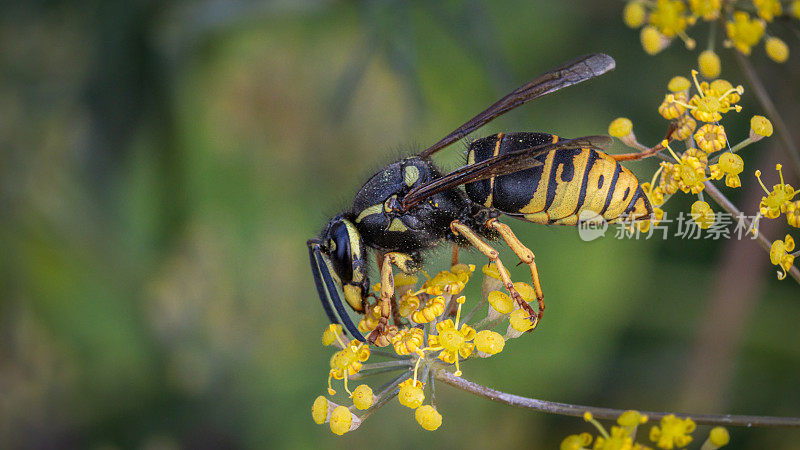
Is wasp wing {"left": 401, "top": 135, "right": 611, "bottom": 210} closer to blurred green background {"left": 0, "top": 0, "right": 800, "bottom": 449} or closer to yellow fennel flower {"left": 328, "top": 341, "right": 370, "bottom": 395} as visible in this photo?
yellow fennel flower {"left": 328, "top": 341, "right": 370, "bottom": 395}

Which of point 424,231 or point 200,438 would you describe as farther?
point 200,438

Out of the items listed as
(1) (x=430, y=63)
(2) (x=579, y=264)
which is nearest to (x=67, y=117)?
(1) (x=430, y=63)

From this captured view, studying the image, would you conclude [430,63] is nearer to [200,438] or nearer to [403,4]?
[403,4]

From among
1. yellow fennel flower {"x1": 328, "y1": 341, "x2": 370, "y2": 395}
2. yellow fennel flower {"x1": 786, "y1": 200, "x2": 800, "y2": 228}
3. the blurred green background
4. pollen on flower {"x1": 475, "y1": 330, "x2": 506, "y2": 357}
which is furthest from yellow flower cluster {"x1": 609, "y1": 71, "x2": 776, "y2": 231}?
the blurred green background

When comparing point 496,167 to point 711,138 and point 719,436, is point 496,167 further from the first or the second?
point 719,436

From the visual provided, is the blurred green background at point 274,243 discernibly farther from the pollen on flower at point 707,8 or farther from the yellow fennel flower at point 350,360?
the yellow fennel flower at point 350,360

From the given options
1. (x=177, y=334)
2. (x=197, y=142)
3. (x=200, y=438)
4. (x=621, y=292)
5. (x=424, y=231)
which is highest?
(x=197, y=142)

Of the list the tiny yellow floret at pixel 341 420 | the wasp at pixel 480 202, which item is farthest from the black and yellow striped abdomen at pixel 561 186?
the tiny yellow floret at pixel 341 420
